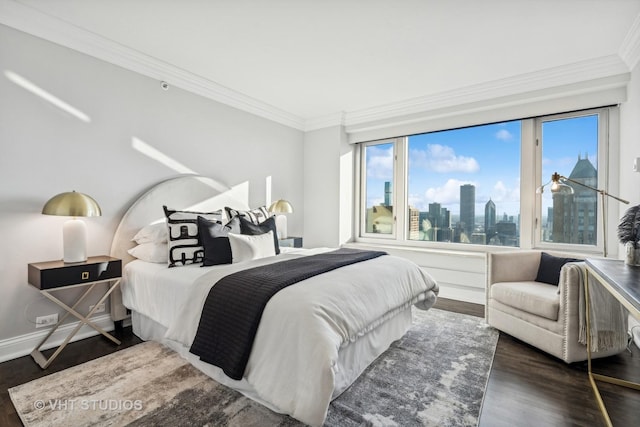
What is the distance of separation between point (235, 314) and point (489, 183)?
368cm

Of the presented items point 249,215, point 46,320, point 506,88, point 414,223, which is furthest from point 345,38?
point 46,320

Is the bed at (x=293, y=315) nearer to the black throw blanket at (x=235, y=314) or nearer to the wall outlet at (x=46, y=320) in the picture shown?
the black throw blanket at (x=235, y=314)

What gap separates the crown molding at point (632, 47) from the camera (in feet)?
8.37

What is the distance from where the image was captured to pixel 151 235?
2.87 m

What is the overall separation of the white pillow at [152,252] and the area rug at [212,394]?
0.72 m

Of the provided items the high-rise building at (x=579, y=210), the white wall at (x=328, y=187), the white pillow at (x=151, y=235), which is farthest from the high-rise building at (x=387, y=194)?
the white pillow at (x=151, y=235)

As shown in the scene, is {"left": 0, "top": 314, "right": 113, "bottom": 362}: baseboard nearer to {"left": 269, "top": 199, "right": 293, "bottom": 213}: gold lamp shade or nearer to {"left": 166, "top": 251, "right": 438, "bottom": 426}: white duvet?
{"left": 166, "top": 251, "right": 438, "bottom": 426}: white duvet

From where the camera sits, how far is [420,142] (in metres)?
4.68

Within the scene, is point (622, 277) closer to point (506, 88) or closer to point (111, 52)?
point (506, 88)

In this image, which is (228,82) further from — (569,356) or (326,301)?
(569,356)

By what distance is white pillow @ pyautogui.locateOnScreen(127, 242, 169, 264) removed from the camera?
9.14 ft

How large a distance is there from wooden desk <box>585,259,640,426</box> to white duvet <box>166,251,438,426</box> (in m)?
1.22

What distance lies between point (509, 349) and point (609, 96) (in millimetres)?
2729

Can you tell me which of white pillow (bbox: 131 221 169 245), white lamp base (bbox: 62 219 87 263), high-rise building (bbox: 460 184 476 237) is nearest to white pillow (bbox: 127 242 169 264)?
white pillow (bbox: 131 221 169 245)
